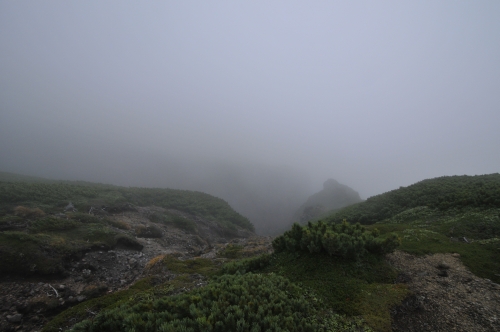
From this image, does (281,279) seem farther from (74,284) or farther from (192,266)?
(74,284)

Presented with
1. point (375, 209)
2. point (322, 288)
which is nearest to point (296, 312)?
point (322, 288)

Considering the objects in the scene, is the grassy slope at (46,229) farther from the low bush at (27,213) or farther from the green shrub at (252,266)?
the green shrub at (252,266)

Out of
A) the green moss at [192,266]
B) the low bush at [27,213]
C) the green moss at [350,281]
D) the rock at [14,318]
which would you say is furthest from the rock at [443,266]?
the low bush at [27,213]

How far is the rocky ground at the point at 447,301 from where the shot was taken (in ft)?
22.0

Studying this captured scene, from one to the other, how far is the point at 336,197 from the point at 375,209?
6763 cm

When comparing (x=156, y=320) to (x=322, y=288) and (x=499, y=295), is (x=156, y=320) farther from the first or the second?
(x=499, y=295)

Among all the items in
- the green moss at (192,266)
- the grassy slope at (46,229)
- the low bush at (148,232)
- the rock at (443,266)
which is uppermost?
the rock at (443,266)

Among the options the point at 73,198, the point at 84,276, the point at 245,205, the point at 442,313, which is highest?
the point at 442,313

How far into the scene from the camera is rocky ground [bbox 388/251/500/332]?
671cm

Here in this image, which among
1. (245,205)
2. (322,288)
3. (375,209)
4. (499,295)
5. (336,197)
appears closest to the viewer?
(499,295)

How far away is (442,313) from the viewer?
23.5 ft

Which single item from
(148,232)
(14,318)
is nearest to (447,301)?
(14,318)

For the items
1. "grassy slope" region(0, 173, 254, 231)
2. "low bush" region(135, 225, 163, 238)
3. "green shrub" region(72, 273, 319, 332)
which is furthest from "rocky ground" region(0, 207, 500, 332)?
"grassy slope" region(0, 173, 254, 231)

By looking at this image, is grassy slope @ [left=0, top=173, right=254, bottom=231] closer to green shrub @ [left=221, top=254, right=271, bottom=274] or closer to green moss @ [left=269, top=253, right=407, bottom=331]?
green shrub @ [left=221, top=254, right=271, bottom=274]
